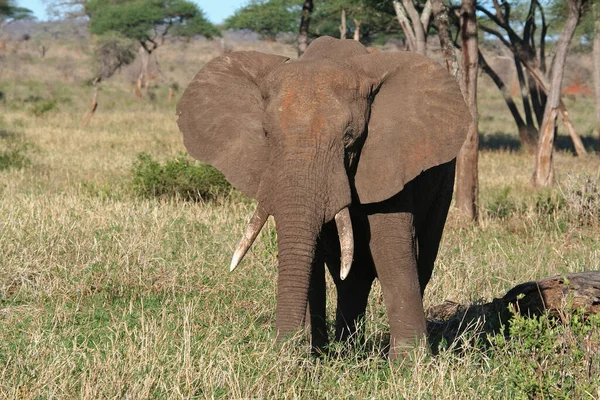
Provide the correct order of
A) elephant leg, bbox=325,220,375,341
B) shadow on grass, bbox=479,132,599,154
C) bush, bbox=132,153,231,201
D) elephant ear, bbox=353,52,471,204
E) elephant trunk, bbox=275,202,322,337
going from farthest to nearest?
1. shadow on grass, bbox=479,132,599,154
2. bush, bbox=132,153,231,201
3. elephant leg, bbox=325,220,375,341
4. elephant ear, bbox=353,52,471,204
5. elephant trunk, bbox=275,202,322,337

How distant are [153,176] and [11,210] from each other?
9.53 ft

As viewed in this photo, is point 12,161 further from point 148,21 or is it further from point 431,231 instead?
point 148,21

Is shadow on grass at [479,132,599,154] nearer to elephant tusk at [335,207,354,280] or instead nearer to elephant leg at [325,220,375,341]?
elephant leg at [325,220,375,341]

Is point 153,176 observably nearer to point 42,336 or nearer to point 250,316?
point 250,316

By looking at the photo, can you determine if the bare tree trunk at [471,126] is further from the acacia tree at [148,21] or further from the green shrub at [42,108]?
the acacia tree at [148,21]

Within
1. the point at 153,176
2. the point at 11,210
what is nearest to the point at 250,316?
the point at 11,210

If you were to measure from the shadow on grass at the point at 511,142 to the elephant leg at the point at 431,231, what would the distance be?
16704 millimetres

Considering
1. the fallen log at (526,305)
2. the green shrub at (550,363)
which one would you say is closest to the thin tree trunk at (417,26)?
the fallen log at (526,305)

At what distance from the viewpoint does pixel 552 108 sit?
44.0 ft

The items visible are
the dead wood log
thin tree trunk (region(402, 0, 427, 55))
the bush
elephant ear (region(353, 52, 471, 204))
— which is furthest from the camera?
thin tree trunk (region(402, 0, 427, 55))

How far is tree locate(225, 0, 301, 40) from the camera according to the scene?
103 ft

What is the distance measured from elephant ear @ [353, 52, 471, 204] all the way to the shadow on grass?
17815mm

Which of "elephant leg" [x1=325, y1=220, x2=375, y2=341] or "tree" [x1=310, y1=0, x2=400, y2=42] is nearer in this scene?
"elephant leg" [x1=325, y1=220, x2=375, y2=341]

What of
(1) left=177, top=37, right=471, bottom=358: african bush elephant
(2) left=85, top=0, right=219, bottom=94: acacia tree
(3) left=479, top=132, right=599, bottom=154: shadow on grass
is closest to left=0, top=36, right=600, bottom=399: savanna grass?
(1) left=177, top=37, right=471, bottom=358: african bush elephant
